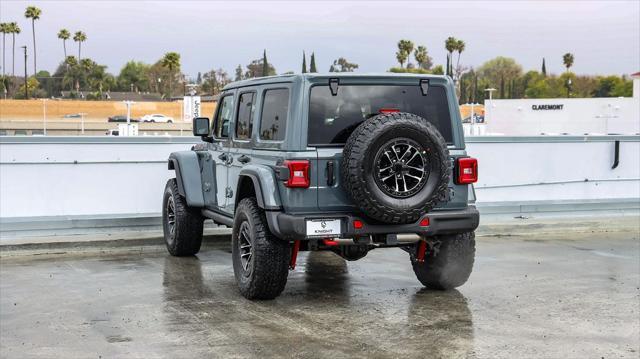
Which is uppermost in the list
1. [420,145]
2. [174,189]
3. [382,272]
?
[420,145]

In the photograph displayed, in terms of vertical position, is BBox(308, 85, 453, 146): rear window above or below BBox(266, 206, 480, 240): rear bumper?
above

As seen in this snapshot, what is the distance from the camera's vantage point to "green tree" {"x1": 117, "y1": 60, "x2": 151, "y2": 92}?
158 m

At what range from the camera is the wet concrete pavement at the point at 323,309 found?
21.6 ft

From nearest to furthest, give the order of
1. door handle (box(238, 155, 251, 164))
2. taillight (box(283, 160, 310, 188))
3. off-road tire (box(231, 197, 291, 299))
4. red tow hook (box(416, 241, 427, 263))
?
taillight (box(283, 160, 310, 188)) → off-road tire (box(231, 197, 291, 299)) → red tow hook (box(416, 241, 427, 263)) → door handle (box(238, 155, 251, 164))

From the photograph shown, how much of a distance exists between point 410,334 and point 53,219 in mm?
6865

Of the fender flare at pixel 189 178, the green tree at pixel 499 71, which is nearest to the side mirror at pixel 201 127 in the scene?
the fender flare at pixel 189 178

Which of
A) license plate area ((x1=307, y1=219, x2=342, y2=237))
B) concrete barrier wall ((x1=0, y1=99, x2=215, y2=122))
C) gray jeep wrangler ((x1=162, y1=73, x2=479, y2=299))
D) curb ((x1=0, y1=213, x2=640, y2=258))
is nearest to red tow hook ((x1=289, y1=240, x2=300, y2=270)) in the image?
gray jeep wrangler ((x1=162, y1=73, x2=479, y2=299))

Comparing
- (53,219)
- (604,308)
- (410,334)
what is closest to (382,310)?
(410,334)

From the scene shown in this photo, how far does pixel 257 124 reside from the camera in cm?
867

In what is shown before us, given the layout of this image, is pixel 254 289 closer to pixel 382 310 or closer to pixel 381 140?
pixel 382 310

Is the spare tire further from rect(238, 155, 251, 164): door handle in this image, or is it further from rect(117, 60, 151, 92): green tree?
rect(117, 60, 151, 92): green tree

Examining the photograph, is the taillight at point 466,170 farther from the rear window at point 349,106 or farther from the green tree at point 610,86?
the green tree at point 610,86

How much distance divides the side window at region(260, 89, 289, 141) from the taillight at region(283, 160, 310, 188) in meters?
0.46

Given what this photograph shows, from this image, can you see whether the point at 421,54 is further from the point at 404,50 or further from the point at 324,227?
the point at 324,227
